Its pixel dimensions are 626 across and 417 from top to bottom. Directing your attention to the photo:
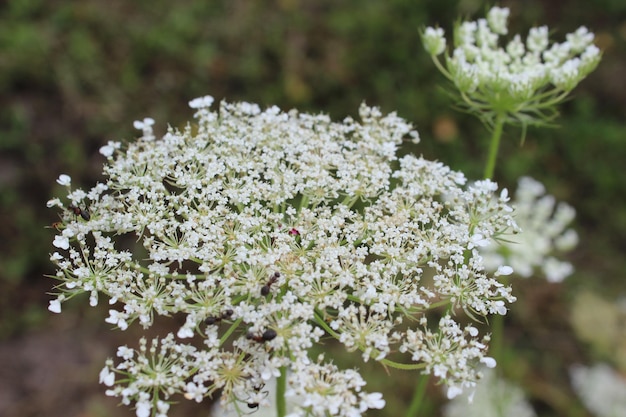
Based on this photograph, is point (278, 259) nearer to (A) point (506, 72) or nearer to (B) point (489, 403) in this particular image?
(A) point (506, 72)

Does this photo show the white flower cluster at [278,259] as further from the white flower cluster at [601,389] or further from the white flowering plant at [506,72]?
the white flower cluster at [601,389]

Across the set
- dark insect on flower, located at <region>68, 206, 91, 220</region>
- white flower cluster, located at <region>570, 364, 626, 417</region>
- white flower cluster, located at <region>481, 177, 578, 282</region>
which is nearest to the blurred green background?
white flower cluster, located at <region>570, 364, 626, 417</region>

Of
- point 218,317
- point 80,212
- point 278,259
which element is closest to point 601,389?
point 278,259

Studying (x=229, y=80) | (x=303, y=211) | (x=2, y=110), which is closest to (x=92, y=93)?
(x=2, y=110)

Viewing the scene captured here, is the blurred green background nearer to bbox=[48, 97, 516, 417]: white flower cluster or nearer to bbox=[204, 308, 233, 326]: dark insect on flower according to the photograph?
bbox=[48, 97, 516, 417]: white flower cluster

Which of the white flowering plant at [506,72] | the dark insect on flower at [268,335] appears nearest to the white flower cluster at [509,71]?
the white flowering plant at [506,72]

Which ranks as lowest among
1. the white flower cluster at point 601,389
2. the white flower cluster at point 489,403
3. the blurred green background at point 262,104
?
the white flower cluster at point 489,403

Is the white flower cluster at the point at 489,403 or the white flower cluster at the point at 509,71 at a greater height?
the white flower cluster at the point at 509,71
